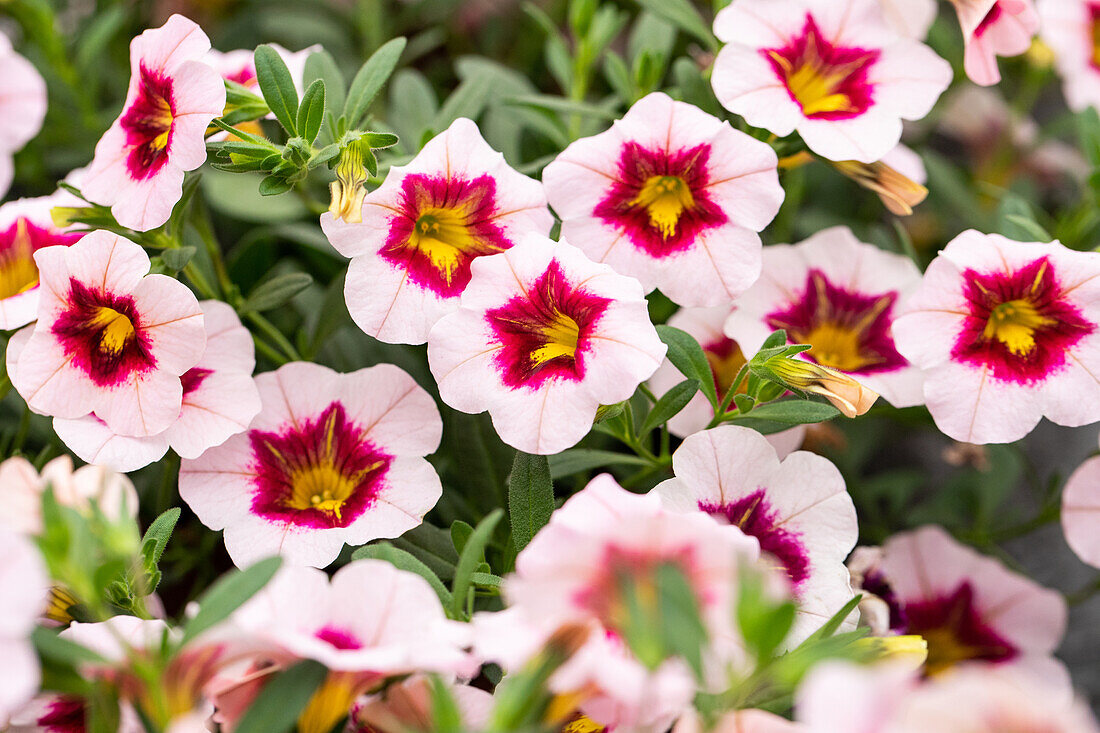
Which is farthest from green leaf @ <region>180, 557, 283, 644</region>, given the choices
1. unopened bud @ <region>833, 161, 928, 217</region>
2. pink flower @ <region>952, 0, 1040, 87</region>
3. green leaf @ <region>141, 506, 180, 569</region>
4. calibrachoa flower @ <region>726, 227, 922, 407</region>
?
pink flower @ <region>952, 0, 1040, 87</region>

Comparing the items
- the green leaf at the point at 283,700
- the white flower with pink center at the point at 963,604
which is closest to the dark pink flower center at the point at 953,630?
the white flower with pink center at the point at 963,604

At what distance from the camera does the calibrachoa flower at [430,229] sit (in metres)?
0.70

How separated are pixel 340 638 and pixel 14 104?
0.58m

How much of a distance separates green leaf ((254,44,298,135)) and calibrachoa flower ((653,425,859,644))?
40cm

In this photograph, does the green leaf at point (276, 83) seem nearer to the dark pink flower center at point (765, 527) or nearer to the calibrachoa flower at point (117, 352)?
the calibrachoa flower at point (117, 352)

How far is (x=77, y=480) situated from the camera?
613 mm

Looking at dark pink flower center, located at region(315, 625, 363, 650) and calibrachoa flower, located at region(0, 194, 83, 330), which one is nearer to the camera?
dark pink flower center, located at region(315, 625, 363, 650)

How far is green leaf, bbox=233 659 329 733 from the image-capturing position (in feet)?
1.70

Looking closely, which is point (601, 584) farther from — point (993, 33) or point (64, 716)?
point (993, 33)

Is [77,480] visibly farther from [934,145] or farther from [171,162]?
[934,145]

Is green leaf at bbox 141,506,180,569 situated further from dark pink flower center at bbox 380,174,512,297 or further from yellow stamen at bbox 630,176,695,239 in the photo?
yellow stamen at bbox 630,176,695,239

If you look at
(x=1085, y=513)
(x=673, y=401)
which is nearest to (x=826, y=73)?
(x=673, y=401)

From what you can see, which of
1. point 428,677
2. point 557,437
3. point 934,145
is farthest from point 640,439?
point 934,145

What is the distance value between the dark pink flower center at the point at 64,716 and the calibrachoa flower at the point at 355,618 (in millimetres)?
180
